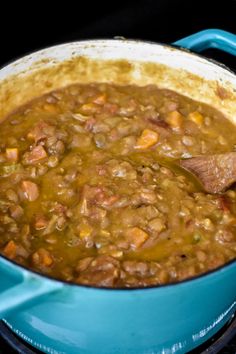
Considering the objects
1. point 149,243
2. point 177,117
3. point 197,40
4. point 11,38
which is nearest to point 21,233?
point 149,243

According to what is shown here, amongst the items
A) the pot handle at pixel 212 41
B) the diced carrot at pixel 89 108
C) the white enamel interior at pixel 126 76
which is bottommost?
the diced carrot at pixel 89 108

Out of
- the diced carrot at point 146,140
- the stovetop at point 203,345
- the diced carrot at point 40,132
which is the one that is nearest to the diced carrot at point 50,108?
the diced carrot at point 40,132

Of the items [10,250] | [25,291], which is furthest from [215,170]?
[25,291]

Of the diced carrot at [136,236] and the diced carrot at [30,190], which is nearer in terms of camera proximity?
the diced carrot at [136,236]

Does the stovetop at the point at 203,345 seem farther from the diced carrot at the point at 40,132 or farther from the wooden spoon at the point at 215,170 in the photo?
the diced carrot at the point at 40,132

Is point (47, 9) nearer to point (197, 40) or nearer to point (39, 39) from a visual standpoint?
point (39, 39)

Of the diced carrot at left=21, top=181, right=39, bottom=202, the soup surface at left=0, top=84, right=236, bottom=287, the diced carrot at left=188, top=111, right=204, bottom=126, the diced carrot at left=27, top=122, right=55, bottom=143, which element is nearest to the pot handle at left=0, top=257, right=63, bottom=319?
the soup surface at left=0, top=84, right=236, bottom=287
